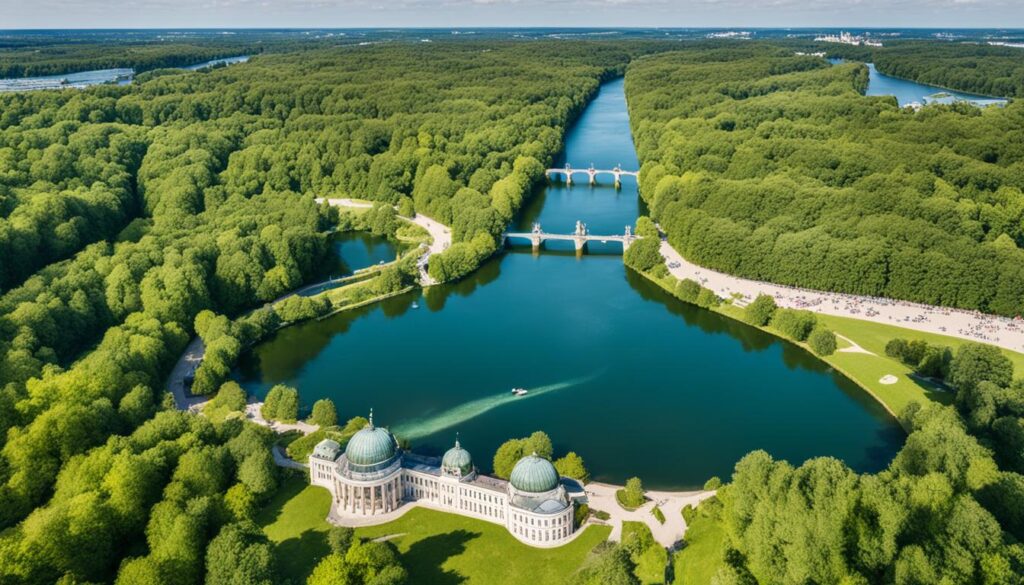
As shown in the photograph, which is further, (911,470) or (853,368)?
(853,368)

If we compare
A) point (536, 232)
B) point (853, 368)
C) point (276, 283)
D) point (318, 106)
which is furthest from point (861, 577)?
point (318, 106)

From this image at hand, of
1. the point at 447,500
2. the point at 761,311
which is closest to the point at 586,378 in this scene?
the point at 761,311

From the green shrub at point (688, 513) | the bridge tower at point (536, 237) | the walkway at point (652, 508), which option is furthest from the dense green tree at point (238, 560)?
the bridge tower at point (536, 237)

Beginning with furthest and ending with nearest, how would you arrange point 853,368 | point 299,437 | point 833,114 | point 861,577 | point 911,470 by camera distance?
point 833,114, point 853,368, point 299,437, point 911,470, point 861,577

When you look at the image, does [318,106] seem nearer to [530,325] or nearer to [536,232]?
[536,232]

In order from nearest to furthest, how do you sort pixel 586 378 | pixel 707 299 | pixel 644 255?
pixel 586 378
pixel 707 299
pixel 644 255

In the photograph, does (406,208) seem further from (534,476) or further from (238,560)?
(238,560)
